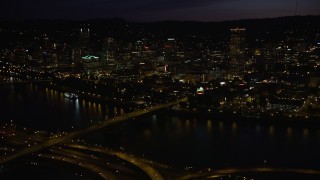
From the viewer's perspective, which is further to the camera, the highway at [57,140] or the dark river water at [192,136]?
the dark river water at [192,136]

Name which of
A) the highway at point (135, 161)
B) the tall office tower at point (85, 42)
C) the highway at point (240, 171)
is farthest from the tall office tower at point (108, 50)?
the highway at point (240, 171)

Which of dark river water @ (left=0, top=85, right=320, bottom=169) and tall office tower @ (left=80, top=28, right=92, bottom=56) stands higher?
tall office tower @ (left=80, top=28, right=92, bottom=56)

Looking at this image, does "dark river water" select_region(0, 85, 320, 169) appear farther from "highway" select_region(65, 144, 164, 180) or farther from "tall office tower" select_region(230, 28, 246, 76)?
"tall office tower" select_region(230, 28, 246, 76)

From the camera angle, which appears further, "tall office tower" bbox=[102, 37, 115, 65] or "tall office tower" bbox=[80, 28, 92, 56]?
"tall office tower" bbox=[80, 28, 92, 56]

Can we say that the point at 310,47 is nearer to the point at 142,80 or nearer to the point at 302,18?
the point at 302,18

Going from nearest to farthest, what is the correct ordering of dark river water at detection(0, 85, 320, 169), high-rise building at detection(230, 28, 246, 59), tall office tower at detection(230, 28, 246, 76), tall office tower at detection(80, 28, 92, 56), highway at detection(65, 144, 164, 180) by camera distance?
highway at detection(65, 144, 164, 180)
dark river water at detection(0, 85, 320, 169)
tall office tower at detection(230, 28, 246, 76)
high-rise building at detection(230, 28, 246, 59)
tall office tower at detection(80, 28, 92, 56)

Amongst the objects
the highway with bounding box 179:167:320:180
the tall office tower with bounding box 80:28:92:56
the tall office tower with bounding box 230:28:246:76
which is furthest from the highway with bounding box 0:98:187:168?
the tall office tower with bounding box 80:28:92:56

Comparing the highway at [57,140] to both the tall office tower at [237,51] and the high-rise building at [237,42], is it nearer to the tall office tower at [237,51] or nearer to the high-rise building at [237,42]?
the tall office tower at [237,51]

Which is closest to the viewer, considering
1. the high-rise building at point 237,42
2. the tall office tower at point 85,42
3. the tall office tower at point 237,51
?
the tall office tower at point 237,51
